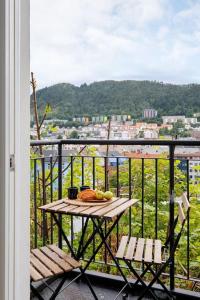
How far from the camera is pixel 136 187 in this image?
3.40m

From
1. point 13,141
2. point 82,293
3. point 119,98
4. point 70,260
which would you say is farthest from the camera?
point 119,98

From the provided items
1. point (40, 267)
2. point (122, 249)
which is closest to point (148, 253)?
point (122, 249)

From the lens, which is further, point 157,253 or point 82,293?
point 82,293

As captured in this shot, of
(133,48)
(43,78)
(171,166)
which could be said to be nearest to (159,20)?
(133,48)

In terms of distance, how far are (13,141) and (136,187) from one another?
88.8 inches

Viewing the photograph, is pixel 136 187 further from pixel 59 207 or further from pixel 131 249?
pixel 59 207

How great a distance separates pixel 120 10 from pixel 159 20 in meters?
0.43

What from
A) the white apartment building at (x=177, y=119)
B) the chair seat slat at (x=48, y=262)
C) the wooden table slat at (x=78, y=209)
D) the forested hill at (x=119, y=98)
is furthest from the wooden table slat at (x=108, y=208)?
the forested hill at (x=119, y=98)

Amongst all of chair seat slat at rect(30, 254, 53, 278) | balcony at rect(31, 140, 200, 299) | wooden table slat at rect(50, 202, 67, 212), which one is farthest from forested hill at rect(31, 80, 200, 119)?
chair seat slat at rect(30, 254, 53, 278)

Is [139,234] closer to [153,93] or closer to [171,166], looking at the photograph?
[171,166]

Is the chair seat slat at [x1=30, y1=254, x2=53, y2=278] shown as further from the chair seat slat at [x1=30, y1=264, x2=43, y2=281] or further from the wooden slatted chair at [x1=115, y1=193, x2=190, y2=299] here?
the wooden slatted chair at [x1=115, y1=193, x2=190, y2=299]

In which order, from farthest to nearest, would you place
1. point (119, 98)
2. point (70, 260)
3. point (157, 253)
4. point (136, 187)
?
point (119, 98), point (136, 187), point (157, 253), point (70, 260)

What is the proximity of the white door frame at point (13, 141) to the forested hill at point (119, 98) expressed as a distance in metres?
2.21

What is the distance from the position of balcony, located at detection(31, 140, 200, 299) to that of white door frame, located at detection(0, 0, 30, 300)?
1.40m
